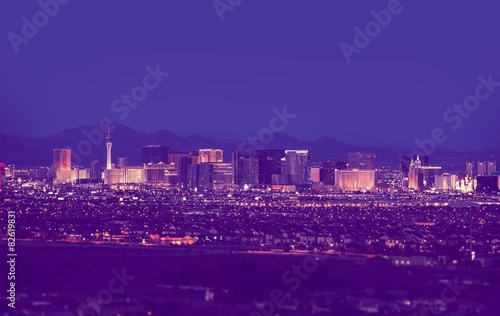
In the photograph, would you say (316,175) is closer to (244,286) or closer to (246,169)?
(246,169)

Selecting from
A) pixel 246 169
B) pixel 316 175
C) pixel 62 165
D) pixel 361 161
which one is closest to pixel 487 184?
pixel 361 161

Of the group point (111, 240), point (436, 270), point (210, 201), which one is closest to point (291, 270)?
point (436, 270)

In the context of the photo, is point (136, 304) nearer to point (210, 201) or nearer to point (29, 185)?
point (210, 201)

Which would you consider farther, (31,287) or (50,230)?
(50,230)

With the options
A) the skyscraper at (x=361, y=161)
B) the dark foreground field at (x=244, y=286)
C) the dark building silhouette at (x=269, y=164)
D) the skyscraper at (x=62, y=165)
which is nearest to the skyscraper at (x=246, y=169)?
the dark building silhouette at (x=269, y=164)

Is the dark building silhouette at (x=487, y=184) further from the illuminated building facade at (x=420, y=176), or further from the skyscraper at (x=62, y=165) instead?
the skyscraper at (x=62, y=165)

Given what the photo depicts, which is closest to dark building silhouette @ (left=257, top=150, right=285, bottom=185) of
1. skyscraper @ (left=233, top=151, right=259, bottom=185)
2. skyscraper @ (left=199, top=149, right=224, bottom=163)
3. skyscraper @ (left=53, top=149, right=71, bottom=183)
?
skyscraper @ (left=233, top=151, right=259, bottom=185)

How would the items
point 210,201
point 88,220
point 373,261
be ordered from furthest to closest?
point 210,201 → point 88,220 → point 373,261
